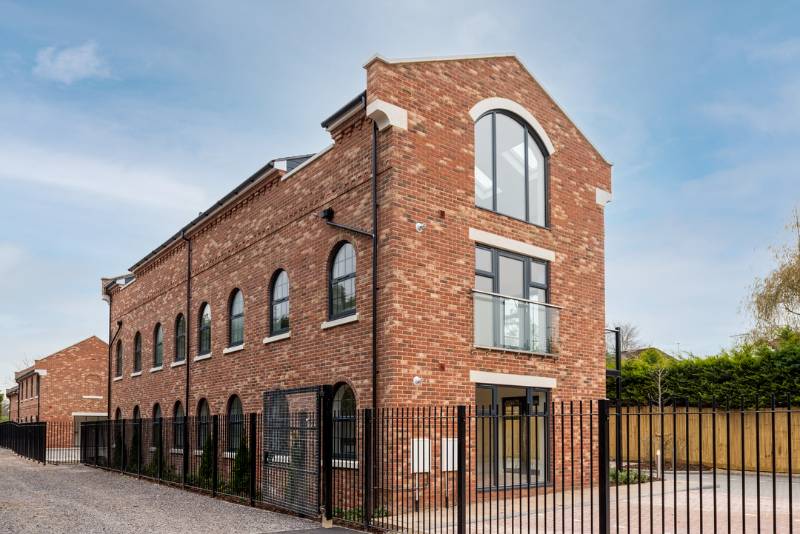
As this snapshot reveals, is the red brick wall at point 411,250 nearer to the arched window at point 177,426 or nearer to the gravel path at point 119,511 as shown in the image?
the arched window at point 177,426

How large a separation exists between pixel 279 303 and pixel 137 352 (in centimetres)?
1253

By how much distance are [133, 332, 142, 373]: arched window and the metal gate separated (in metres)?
14.4

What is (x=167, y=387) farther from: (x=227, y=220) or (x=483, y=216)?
(x=483, y=216)

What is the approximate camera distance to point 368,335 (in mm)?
13781

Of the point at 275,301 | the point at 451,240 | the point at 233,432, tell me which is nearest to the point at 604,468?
the point at 451,240

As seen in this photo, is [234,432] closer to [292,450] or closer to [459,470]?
[292,450]

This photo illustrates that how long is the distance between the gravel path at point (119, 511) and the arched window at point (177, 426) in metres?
1.35

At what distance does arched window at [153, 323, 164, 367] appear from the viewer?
Answer: 25.0m

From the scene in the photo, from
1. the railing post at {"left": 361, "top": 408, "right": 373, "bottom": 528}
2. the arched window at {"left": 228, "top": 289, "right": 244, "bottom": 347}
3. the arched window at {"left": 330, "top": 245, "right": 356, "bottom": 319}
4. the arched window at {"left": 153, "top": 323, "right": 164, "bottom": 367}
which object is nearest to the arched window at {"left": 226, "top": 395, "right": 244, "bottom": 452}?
the arched window at {"left": 228, "top": 289, "right": 244, "bottom": 347}

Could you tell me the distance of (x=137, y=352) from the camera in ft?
92.1

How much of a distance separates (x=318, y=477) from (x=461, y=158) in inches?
246

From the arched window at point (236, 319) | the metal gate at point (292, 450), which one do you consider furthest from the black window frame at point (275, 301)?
the metal gate at point (292, 450)

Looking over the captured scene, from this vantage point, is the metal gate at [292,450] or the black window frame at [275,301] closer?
the metal gate at [292,450]

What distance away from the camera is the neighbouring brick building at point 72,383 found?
44.7 m
